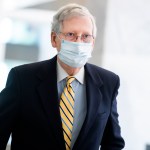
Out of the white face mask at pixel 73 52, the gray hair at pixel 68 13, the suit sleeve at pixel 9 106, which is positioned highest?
the gray hair at pixel 68 13

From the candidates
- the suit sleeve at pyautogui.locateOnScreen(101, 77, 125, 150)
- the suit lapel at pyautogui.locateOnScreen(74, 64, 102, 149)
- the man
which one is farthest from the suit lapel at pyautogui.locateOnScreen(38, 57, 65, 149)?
the suit sleeve at pyautogui.locateOnScreen(101, 77, 125, 150)

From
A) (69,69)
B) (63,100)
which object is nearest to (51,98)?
(63,100)

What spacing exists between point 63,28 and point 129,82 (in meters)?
1.23

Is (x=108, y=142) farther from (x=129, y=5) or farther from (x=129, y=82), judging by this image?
(x=129, y=5)

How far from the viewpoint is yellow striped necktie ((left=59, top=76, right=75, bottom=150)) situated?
Answer: 160 centimetres

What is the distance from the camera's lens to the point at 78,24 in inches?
64.0

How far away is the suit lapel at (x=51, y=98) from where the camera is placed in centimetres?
156

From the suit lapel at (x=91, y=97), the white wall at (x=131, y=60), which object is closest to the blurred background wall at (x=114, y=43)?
the white wall at (x=131, y=60)

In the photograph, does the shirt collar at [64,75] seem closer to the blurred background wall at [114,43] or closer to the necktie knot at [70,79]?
the necktie knot at [70,79]

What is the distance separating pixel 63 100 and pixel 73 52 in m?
0.24

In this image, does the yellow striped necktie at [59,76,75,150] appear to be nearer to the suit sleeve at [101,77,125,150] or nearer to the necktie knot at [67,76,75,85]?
the necktie knot at [67,76,75,85]

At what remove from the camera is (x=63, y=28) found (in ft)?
5.45

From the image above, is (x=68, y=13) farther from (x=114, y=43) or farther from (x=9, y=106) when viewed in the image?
(x=114, y=43)

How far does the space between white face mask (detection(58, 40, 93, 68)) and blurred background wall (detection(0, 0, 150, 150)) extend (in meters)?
1.04
